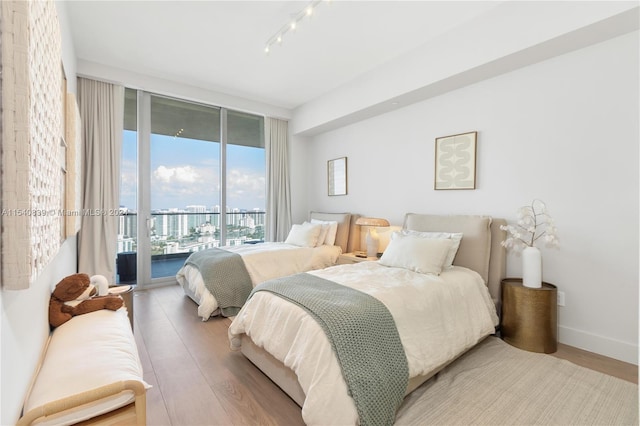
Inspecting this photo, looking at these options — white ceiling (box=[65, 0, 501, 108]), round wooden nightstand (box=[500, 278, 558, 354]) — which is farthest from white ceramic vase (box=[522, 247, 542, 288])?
white ceiling (box=[65, 0, 501, 108])

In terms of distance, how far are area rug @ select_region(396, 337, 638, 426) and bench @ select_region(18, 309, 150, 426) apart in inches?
52.2

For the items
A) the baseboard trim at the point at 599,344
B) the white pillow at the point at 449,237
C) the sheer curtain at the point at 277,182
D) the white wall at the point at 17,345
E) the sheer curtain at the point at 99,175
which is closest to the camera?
the white wall at the point at 17,345

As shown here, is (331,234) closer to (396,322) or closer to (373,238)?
(373,238)

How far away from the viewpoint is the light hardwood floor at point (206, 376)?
167cm

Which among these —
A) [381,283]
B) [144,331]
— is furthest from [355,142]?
[144,331]

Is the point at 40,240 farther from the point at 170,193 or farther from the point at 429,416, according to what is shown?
the point at 170,193

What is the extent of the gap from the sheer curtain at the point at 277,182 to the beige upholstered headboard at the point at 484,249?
3024 mm

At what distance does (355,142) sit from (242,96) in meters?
1.91

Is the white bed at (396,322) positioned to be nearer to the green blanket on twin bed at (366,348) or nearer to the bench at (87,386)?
the green blanket on twin bed at (366,348)

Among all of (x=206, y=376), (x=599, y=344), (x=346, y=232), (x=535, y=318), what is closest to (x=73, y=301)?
(x=206, y=376)

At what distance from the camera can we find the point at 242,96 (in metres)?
4.64

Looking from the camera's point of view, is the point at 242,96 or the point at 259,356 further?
the point at 242,96

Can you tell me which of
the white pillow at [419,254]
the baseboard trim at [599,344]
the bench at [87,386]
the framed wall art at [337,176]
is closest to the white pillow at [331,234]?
the framed wall art at [337,176]

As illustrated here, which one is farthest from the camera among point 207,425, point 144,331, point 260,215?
point 260,215
